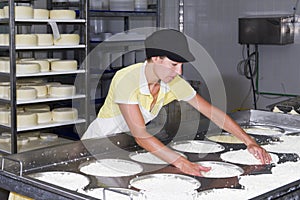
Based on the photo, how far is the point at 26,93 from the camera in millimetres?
3719

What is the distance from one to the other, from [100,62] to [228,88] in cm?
154

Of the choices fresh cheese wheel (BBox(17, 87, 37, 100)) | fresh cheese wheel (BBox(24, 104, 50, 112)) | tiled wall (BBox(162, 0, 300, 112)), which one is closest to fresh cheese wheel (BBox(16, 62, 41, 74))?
fresh cheese wheel (BBox(17, 87, 37, 100))

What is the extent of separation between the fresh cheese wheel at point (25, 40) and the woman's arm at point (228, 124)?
1755mm

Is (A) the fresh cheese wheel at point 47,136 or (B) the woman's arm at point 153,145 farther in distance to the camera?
(A) the fresh cheese wheel at point 47,136

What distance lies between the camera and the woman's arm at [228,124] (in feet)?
7.13

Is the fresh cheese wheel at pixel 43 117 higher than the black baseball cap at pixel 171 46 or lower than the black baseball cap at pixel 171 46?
lower

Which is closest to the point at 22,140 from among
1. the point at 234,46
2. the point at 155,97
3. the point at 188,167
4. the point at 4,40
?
the point at 4,40

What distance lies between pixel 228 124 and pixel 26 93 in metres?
1.92

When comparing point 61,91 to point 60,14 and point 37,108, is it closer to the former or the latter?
point 37,108

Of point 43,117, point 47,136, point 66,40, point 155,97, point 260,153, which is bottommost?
point 47,136

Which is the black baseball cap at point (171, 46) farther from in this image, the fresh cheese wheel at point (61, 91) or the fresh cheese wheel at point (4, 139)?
the fresh cheese wheel at point (4, 139)

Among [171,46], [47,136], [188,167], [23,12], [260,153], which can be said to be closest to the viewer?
[188,167]

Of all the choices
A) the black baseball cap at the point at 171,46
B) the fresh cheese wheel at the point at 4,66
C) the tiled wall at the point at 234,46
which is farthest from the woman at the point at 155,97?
the tiled wall at the point at 234,46

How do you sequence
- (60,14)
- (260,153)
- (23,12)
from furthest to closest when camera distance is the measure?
(60,14)
(23,12)
(260,153)
